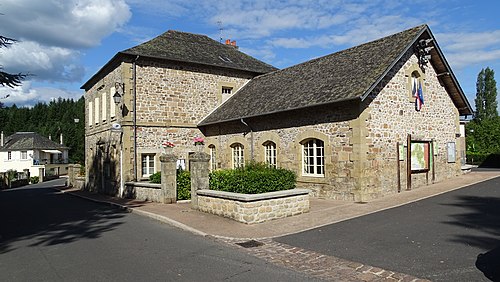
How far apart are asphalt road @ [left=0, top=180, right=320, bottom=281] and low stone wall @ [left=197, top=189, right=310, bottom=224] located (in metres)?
1.42

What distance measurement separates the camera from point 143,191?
14734mm

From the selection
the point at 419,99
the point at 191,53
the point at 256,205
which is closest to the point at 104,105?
the point at 191,53

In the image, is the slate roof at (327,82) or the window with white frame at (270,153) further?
the window with white frame at (270,153)

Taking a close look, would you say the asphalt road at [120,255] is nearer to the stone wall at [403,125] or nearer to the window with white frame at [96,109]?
the stone wall at [403,125]

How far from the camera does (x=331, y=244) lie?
Result: 7008 mm

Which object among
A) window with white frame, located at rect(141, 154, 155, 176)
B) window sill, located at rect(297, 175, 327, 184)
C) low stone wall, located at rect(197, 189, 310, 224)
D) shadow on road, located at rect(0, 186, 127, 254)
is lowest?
shadow on road, located at rect(0, 186, 127, 254)

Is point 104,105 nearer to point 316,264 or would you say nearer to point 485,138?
point 316,264

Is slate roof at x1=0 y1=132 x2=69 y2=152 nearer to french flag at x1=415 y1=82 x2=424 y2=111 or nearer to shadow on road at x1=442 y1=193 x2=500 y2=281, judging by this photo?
french flag at x1=415 y1=82 x2=424 y2=111

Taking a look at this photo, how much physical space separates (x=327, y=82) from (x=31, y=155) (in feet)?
164

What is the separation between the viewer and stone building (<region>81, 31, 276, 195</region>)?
1722cm

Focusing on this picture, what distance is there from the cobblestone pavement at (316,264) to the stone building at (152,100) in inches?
445

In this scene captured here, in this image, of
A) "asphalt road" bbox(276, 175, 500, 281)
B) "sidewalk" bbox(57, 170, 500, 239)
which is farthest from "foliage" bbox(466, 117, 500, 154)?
"asphalt road" bbox(276, 175, 500, 281)

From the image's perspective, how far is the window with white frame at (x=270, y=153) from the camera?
1540cm

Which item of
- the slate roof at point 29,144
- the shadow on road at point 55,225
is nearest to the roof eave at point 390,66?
the shadow on road at point 55,225
